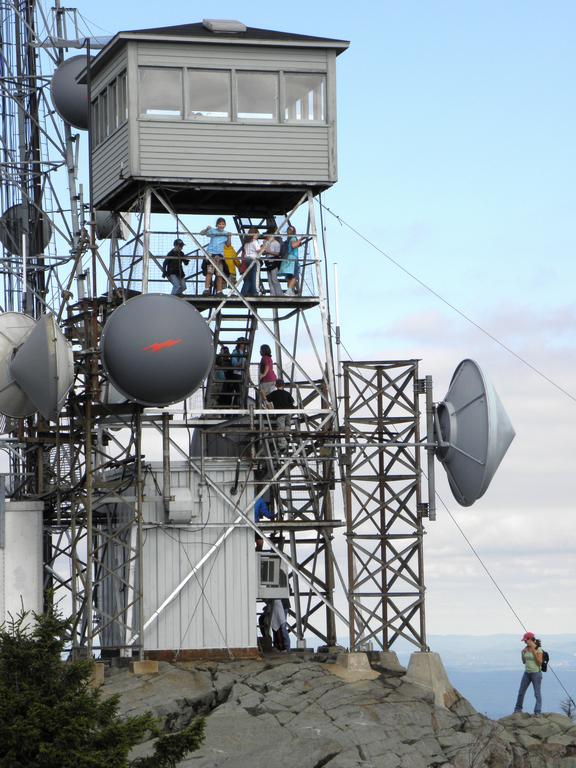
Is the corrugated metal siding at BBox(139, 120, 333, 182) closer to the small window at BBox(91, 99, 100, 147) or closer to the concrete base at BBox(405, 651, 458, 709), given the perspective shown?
the small window at BBox(91, 99, 100, 147)

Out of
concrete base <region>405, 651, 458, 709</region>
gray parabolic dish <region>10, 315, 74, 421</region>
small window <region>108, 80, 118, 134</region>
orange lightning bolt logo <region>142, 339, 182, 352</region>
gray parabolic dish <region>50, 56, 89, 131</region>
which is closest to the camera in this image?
orange lightning bolt logo <region>142, 339, 182, 352</region>

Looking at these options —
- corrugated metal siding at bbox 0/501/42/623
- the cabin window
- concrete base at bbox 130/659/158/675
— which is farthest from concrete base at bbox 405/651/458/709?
the cabin window

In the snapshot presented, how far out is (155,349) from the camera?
1591 inches

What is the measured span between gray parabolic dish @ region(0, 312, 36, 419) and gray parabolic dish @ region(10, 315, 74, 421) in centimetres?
113

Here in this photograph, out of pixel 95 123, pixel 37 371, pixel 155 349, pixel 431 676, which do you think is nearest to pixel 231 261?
pixel 155 349

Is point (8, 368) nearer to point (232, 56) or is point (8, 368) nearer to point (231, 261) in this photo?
point (231, 261)

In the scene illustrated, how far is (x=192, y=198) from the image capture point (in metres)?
46.4

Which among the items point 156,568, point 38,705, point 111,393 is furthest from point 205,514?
point 38,705

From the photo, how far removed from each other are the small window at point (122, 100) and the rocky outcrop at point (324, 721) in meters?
13.4

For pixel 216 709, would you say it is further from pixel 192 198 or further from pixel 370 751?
pixel 192 198

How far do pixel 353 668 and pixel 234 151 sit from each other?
41.8 feet

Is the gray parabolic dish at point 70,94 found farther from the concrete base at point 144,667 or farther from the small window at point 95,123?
the concrete base at point 144,667

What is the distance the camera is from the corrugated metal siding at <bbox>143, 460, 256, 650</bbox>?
4253cm

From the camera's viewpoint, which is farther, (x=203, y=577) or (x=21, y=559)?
(x=21, y=559)
